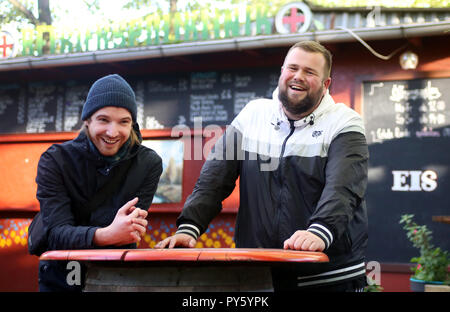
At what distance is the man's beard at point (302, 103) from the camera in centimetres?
256

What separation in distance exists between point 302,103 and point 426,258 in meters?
3.63

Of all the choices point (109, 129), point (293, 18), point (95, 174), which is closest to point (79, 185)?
point (95, 174)

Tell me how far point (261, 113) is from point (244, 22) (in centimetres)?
429

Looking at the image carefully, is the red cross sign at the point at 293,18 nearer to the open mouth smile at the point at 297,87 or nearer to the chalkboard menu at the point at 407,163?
the chalkboard menu at the point at 407,163

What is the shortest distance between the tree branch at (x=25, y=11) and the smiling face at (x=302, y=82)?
46.6 ft

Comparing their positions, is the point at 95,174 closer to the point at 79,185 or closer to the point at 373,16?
the point at 79,185

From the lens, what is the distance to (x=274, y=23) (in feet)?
22.2

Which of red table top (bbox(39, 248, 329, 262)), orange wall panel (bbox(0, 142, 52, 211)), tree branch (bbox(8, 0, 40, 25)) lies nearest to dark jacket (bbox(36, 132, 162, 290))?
red table top (bbox(39, 248, 329, 262))

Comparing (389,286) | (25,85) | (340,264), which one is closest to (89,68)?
(25,85)

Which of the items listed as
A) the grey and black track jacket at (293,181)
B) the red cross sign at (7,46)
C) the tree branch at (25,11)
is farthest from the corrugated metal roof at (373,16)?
the tree branch at (25,11)

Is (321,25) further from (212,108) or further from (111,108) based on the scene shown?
(111,108)

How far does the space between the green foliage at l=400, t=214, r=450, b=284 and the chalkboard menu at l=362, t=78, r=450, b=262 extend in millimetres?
251

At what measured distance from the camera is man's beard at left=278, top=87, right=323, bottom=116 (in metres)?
2.56

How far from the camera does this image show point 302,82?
8.43 feet
